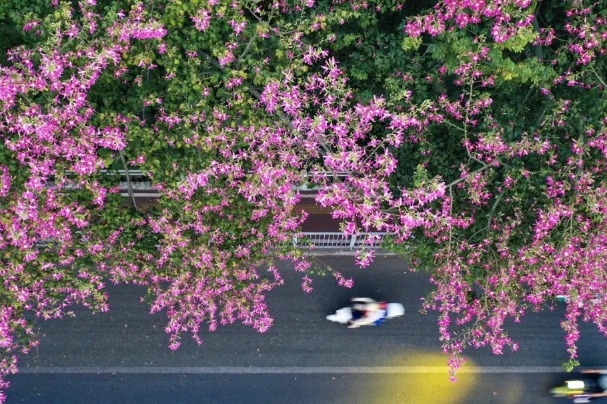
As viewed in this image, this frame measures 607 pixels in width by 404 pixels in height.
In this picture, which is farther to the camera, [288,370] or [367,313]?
[367,313]

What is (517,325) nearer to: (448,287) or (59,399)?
(448,287)

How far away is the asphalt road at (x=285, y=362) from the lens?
13.3 meters

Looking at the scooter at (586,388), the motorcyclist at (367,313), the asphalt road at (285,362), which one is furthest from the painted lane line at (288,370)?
the motorcyclist at (367,313)

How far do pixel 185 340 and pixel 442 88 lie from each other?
10.2 meters

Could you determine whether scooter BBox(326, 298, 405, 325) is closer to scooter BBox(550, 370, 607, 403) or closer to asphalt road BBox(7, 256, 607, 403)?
asphalt road BBox(7, 256, 607, 403)

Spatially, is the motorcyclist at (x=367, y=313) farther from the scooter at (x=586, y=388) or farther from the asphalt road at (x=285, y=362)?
the scooter at (x=586, y=388)

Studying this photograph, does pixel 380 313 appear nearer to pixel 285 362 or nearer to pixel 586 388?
pixel 285 362

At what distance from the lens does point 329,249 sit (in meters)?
14.3

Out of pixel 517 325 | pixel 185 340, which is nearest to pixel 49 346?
pixel 185 340

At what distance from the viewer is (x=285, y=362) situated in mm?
13648

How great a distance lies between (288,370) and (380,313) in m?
3.31

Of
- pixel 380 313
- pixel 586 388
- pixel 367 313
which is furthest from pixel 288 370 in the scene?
pixel 586 388

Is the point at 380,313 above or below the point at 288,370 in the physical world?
above

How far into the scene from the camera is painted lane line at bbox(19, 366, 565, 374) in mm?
13344
